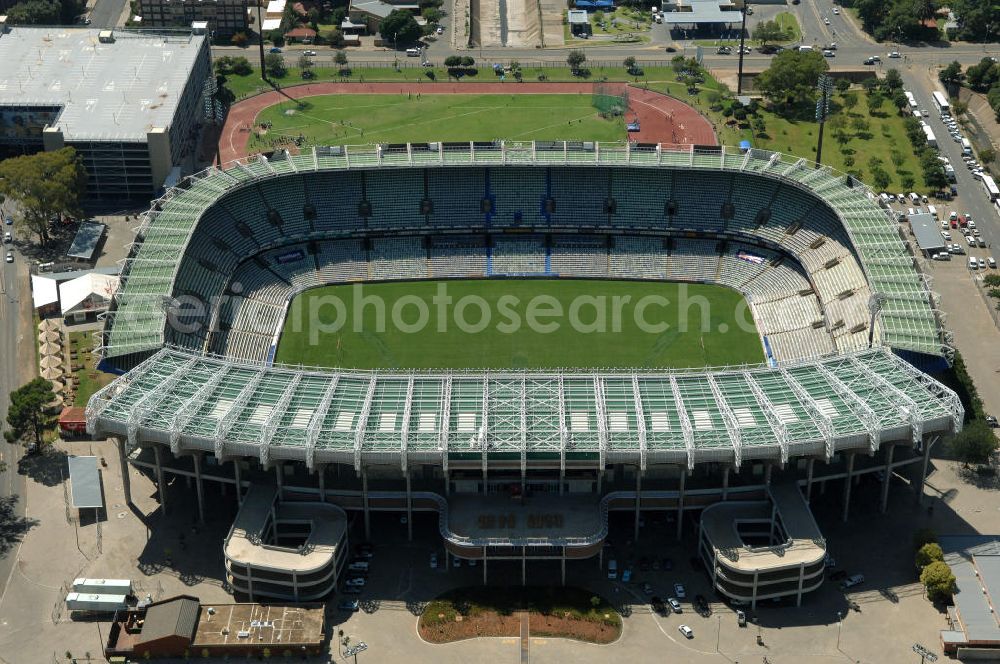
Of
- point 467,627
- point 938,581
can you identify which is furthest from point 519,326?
point 938,581

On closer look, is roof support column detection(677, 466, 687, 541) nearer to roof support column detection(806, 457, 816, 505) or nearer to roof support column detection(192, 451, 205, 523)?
roof support column detection(806, 457, 816, 505)

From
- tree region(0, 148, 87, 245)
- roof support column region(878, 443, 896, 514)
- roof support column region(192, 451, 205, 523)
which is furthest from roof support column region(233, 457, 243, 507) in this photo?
tree region(0, 148, 87, 245)

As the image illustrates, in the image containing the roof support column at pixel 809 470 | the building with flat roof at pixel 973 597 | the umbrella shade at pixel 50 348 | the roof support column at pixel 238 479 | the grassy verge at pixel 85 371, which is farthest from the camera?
the umbrella shade at pixel 50 348

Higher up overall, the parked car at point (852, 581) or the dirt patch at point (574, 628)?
the parked car at point (852, 581)

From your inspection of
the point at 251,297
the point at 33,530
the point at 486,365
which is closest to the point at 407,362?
the point at 486,365

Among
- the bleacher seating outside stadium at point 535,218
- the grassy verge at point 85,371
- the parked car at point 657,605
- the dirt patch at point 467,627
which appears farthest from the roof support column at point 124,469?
the parked car at point 657,605

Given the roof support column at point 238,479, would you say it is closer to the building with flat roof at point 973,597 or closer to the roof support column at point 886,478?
the roof support column at point 886,478
